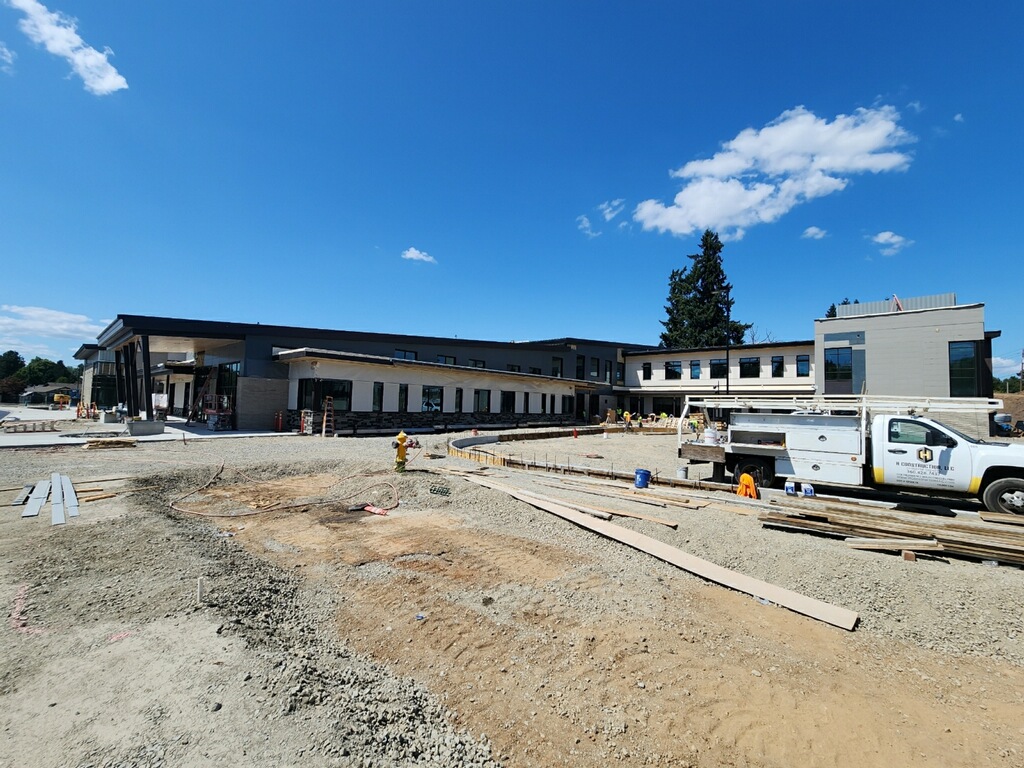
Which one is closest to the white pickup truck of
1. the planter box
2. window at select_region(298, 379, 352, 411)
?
window at select_region(298, 379, 352, 411)

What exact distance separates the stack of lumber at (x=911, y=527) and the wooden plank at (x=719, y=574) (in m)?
2.88

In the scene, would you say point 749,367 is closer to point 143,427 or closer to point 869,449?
point 869,449

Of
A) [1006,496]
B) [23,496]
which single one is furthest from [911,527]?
[23,496]

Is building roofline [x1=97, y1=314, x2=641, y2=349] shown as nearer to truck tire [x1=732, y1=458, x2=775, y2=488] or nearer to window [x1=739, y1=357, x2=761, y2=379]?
truck tire [x1=732, y1=458, x2=775, y2=488]

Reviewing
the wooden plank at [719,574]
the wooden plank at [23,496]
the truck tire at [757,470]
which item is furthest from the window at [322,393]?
the truck tire at [757,470]

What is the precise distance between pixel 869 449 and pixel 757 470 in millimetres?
2617

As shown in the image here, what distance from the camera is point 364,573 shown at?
6488 mm

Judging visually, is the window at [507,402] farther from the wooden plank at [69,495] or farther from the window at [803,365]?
the wooden plank at [69,495]

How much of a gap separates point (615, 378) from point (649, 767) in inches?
1961

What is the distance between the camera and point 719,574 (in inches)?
255

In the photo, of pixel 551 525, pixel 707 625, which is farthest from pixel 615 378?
pixel 707 625

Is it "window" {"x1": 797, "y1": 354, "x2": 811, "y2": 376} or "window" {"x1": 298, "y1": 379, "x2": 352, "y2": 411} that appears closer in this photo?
"window" {"x1": 298, "y1": 379, "x2": 352, "y2": 411}

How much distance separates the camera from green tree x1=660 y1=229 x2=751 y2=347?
66312mm

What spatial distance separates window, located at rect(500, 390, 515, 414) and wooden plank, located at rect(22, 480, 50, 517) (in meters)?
28.1
